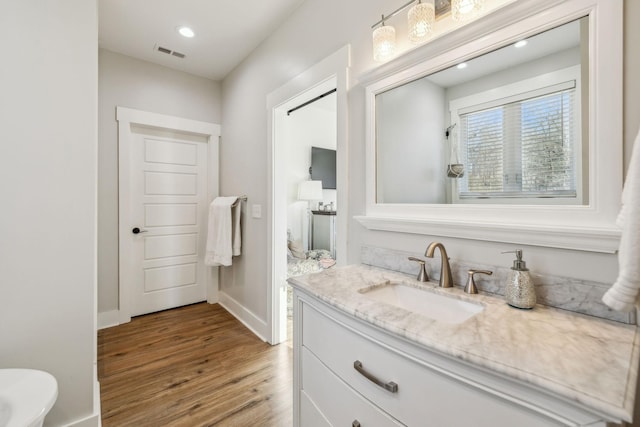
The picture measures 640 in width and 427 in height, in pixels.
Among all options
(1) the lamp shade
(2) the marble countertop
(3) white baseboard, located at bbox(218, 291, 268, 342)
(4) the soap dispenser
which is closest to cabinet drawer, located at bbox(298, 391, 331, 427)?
(2) the marble countertop

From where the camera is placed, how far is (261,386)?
1.79 m

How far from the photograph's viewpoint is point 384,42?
1.33 m

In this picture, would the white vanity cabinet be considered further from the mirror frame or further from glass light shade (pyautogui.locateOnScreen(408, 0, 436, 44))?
glass light shade (pyautogui.locateOnScreen(408, 0, 436, 44))

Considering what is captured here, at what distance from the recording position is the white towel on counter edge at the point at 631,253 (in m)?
0.52

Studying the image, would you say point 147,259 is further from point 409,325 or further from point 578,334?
point 578,334

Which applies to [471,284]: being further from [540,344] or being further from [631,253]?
[631,253]

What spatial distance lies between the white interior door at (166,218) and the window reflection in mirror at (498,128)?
2.54 meters

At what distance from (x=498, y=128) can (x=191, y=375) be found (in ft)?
7.56

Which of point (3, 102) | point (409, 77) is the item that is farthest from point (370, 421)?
point (3, 102)

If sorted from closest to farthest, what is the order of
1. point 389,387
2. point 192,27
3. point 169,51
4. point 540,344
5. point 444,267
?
1. point 540,344
2. point 389,387
3. point 444,267
4. point 192,27
5. point 169,51

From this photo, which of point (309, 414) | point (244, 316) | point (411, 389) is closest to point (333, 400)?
point (309, 414)

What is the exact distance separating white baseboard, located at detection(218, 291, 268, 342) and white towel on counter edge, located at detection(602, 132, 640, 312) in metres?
2.28

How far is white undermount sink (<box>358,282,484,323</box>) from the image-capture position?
0.98m

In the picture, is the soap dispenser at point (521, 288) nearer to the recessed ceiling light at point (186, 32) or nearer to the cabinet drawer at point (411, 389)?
→ the cabinet drawer at point (411, 389)
